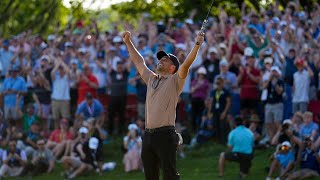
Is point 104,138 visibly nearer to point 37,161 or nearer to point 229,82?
point 37,161

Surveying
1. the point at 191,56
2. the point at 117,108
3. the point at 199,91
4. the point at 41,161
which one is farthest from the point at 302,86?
the point at 191,56

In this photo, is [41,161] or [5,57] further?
[5,57]

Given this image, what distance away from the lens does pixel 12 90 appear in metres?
21.7

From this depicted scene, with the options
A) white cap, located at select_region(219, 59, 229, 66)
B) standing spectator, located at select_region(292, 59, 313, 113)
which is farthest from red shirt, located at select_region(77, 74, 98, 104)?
standing spectator, located at select_region(292, 59, 313, 113)

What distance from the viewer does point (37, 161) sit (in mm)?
19625

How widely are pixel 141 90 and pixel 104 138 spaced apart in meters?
1.40

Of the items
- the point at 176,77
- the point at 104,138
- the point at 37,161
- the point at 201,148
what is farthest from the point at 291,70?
the point at 176,77

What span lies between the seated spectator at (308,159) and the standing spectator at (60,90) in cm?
630

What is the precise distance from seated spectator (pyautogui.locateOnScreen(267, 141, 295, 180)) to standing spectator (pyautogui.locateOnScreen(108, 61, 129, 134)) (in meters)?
5.10

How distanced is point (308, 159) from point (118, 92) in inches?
224

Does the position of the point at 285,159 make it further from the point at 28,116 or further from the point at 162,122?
the point at 28,116

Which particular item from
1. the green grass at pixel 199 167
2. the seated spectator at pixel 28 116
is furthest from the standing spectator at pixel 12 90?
the green grass at pixel 199 167

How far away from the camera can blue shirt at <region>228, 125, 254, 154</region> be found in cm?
1791

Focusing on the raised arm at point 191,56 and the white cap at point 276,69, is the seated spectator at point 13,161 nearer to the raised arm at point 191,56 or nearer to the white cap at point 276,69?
the white cap at point 276,69
